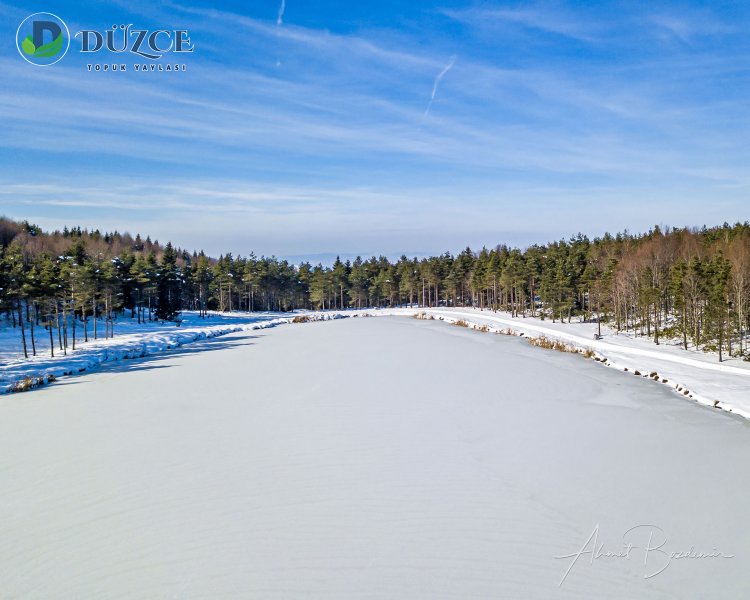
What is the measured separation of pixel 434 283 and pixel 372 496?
7499cm

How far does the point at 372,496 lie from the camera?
8.56 m

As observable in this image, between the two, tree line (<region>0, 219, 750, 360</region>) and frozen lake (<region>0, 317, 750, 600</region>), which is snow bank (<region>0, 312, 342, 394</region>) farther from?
frozen lake (<region>0, 317, 750, 600</region>)

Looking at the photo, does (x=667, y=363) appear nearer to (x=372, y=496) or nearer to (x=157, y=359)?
(x=372, y=496)

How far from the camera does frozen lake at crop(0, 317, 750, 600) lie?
20.3ft

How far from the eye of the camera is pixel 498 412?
14617 mm

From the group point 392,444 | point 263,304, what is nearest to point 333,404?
point 392,444

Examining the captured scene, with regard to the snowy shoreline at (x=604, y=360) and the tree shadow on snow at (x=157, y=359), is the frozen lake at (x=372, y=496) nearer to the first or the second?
the snowy shoreline at (x=604, y=360)

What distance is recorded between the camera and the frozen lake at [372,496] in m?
6.18

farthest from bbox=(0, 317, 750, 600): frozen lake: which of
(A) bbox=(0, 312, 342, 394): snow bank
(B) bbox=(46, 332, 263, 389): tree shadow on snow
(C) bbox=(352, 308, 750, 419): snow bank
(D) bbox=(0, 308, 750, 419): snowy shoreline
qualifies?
(B) bbox=(46, 332, 263, 389): tree shadow on snow

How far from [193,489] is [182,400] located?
8.45 metres

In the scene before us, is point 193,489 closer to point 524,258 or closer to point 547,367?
point 547,367

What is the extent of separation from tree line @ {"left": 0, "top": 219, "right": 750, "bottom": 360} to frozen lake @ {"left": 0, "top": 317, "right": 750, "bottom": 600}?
854 inches

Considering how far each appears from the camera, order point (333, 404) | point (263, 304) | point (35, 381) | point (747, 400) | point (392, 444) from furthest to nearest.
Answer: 1. point (263, 304)
2. point (35, 381)
3. point (747, 400)
4. point (333, 404)
5. point (392, 444)

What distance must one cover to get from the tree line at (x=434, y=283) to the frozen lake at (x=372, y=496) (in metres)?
21.7
